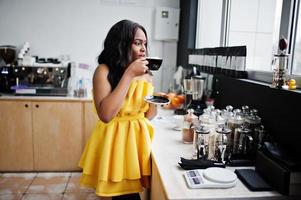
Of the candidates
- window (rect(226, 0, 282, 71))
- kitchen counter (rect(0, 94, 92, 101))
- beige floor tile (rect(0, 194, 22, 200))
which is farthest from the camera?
kitchen counter (rect(0, 94, 92, 101))

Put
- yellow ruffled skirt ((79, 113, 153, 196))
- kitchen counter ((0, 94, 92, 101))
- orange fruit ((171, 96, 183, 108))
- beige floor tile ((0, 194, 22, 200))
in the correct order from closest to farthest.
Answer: yellow ruffled skirt ((79, 113, 153, 196)) < beige floor tile ((0, 194, 22, 200)) < orange fruit ((171, 96, 183, 108)) < kitchen counter ((0, 94, 92, 101))

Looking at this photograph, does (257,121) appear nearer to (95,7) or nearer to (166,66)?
(166,66)

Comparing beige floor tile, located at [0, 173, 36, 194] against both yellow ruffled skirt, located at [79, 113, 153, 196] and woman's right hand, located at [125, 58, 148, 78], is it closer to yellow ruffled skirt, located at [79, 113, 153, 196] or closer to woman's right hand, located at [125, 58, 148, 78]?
yellow ruffled skirt, located at [79, 113, 153, 196]

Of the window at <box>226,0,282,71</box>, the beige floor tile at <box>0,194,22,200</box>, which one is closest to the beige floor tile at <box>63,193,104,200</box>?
the beige floor tile at <box>0,194,22,200</box>

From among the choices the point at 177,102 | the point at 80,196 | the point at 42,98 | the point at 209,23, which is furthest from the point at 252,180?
the point at 42,98

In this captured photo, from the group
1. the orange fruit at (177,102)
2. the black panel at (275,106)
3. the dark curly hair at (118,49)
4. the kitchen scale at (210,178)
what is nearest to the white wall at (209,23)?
the orange fruit at (177,102)

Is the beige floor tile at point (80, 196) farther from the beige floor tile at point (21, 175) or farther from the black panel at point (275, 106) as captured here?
the black panel at point (275, 106)

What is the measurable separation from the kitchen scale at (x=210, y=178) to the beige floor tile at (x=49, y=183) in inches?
72.2

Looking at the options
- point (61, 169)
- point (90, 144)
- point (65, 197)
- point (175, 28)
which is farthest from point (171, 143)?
point (175, 28)

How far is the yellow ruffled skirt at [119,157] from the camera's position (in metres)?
1.22

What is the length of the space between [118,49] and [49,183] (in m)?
1.95

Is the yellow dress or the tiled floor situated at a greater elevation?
the yellow dress

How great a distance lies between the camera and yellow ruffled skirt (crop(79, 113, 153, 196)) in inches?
48.1

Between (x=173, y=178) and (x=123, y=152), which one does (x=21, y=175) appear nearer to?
(x=123, y=152)
